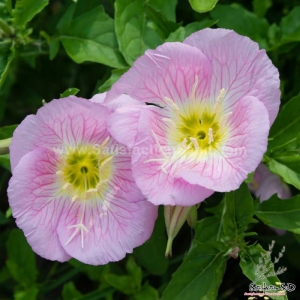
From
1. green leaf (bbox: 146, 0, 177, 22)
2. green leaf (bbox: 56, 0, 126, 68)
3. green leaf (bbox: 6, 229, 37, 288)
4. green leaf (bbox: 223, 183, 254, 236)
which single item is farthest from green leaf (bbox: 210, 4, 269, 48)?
green leaf (bbox: 6, 229, 37, 288)

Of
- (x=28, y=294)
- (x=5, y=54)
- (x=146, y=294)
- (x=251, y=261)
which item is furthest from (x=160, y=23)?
(x=28, y=294)

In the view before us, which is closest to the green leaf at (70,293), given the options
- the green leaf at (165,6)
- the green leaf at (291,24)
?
the green leaf at (165,6)

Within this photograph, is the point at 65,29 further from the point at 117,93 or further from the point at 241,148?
the point at 241,148

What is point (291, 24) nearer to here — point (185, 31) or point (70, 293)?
point (185, 31)

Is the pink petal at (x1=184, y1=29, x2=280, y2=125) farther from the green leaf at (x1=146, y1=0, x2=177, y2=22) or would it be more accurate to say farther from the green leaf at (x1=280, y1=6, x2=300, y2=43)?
the green leaf at (x1=280, y1=6, x2=300, y2=43)

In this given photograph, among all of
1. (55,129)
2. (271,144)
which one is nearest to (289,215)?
(271,144)

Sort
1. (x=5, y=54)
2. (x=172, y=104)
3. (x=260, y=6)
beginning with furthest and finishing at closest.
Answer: (x=260, y=6) < (x=5, y=54) < (x=172, y=104)
